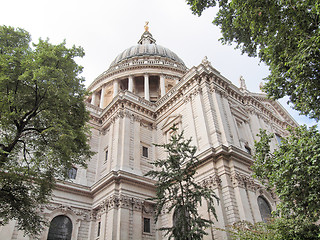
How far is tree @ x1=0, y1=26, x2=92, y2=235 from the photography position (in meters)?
11.0

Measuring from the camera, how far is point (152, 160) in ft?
74.2

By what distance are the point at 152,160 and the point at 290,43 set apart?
16.1 metres

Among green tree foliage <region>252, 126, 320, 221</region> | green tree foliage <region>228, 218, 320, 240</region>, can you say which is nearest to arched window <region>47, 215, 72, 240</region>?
green tree foliage <region>228, 218, 320, 240</region>

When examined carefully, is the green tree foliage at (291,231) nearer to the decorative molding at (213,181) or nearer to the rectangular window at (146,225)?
the decorative molding at (213,181)

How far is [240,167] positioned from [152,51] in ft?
106

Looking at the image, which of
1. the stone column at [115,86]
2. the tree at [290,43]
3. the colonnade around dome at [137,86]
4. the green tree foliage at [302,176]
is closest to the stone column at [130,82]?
the colonnade around dome at [137,86]

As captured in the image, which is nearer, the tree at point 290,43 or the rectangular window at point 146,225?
the tree at point 290,43

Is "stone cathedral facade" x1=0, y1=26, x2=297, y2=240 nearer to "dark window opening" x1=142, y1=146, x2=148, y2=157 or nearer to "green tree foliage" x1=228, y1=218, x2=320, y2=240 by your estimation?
"dark window opening" x1=142, y1=146, x2=148, y2=157

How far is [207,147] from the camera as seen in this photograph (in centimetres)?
Result: 1772

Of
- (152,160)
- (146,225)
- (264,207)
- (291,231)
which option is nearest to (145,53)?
(152,160)

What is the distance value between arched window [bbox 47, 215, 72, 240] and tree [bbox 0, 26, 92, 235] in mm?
6393

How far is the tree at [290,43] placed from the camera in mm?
8391

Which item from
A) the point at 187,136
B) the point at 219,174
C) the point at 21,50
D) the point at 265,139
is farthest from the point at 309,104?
the point at 21,50

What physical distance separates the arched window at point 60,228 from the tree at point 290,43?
57.7 ft
